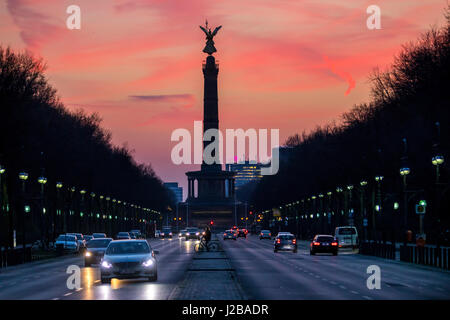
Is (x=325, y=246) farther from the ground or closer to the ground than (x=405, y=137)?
closer to the ground

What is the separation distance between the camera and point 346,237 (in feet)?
283

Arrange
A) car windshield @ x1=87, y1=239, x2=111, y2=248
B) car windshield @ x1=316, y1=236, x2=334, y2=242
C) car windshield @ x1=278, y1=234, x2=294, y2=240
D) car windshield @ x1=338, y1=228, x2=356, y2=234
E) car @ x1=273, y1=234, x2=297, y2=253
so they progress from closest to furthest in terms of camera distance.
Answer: car windshield @ x1=87, y1=239, x2=111, y2=248
car windshield @ x1=316, y1=236, x2=334, y2=242
car @ x1=273, y1=234, x2=297, y2=253
car windshield @ x1=278, y1=234, x2=294, y2=240
car windshield @ x1=338, y1=228, x2=356, y2=234

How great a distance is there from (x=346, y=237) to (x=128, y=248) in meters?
50.4

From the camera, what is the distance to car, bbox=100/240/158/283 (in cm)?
3672

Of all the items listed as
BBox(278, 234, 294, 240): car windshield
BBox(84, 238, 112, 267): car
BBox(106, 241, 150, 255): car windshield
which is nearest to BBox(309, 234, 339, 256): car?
BBox(278, 234, 294, 240): car windshield

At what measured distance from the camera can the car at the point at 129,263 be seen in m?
36.7

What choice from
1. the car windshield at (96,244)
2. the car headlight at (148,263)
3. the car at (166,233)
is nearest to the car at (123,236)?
the car windshield at (96,244)

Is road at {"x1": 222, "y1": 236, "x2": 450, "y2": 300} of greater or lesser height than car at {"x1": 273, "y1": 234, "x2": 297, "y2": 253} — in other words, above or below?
below

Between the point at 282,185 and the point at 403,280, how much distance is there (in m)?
136

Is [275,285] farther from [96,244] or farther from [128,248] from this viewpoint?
[96,244]

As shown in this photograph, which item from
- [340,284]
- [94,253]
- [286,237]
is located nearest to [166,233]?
[286,237]

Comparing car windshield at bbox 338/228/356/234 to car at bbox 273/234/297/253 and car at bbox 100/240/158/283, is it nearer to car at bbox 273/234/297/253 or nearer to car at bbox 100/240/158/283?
car at bbox 273/234/297/253

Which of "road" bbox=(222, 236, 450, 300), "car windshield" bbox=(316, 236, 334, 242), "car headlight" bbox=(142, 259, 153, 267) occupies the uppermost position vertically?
"car windshield" bbox=(316, 236, 334, 242)
